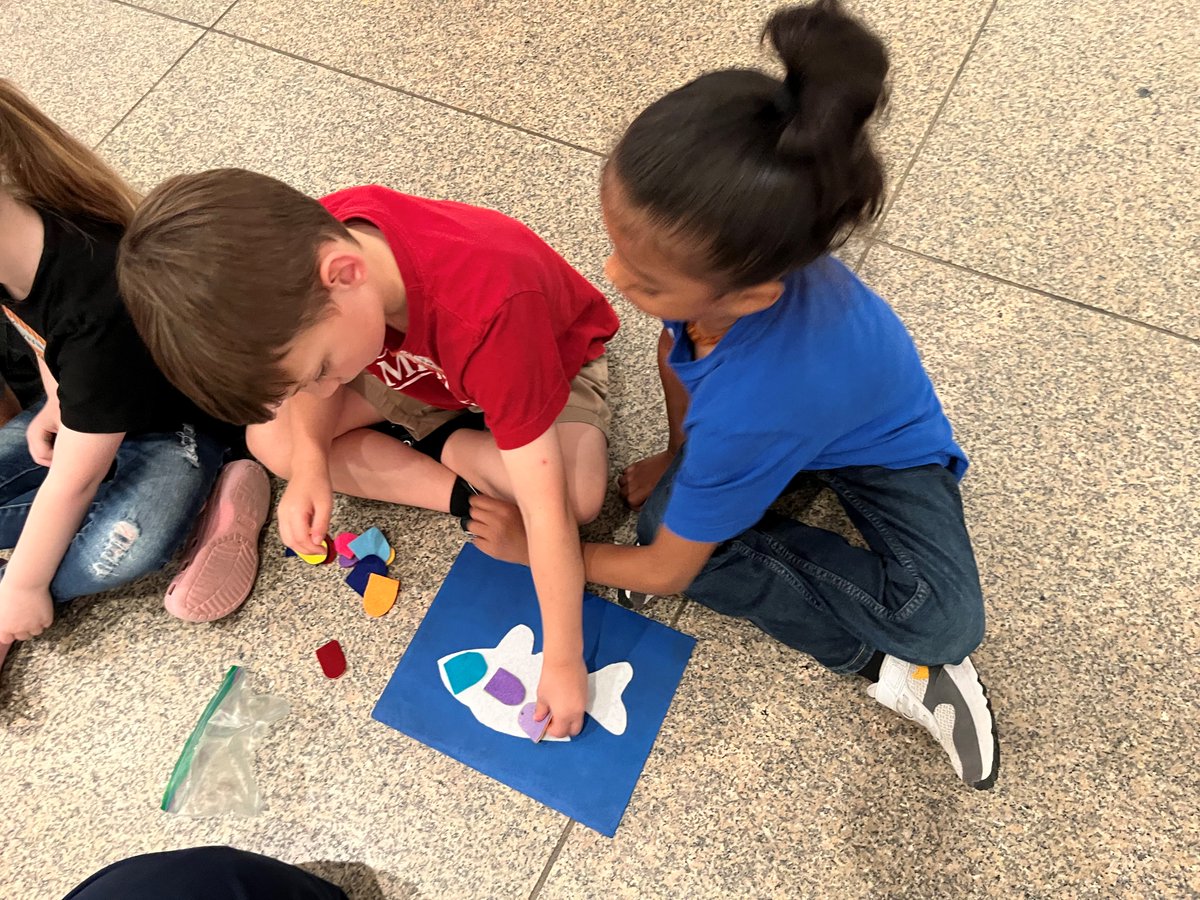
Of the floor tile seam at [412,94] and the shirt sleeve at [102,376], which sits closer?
the shirt sleeve at [102,376]

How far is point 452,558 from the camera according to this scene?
1.07 metres

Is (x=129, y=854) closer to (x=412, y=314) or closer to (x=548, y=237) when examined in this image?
(x=412, y=314)

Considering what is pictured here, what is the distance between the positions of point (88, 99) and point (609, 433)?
47.6 inches

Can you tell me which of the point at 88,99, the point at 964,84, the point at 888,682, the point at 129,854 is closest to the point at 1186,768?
the point at 888,682

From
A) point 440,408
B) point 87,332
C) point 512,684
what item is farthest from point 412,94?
point 512,684

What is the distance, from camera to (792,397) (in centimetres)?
67

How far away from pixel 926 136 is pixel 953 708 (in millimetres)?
884

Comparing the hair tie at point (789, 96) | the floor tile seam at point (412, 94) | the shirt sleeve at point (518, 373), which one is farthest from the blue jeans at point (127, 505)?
the hair tie at point (789, 96)

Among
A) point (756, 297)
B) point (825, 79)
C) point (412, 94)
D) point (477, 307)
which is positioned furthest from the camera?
point (412, 94)

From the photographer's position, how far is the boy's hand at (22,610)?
3.23 ft

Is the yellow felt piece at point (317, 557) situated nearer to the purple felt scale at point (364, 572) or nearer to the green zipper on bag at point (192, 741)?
the purple felt scale at point (364, 572)

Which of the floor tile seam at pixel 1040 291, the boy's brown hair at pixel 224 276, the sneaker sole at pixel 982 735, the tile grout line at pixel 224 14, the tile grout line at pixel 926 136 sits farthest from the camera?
the tile grout line at pixel 224 14

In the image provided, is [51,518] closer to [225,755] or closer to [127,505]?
[127,505]

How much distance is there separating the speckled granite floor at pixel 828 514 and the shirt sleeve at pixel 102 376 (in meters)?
0.28
